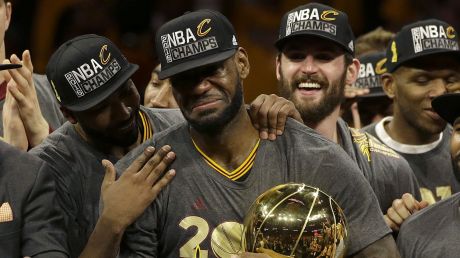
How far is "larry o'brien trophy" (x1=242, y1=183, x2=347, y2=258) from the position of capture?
303 cm

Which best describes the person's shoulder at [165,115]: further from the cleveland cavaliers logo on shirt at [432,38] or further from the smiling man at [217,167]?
the cleveland cavaliers logo on shirt at [432,38]

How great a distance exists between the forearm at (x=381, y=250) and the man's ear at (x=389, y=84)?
5.48 ft

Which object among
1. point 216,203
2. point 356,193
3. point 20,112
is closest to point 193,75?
point 216,203

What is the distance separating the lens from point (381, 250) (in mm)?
3455

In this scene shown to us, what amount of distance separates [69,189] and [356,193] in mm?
1073

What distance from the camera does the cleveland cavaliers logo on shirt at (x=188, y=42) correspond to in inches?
138

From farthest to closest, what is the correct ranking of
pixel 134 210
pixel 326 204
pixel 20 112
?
1. pixel 20 112
2. pixel 134 210
3. pixel 326 204

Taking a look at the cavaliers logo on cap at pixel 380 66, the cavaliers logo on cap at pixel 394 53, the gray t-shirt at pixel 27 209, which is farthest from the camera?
the cavaliers logo on cap at pixel 380 66

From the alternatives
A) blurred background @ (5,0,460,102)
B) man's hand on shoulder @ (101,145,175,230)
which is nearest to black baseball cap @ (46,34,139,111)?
man's hand on shoulder @ (101,145,175,230)

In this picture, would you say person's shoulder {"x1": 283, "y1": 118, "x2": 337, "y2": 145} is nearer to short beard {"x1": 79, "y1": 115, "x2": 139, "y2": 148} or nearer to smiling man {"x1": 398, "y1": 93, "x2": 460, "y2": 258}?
smiling man {"x1": 398, "y1": 93, "x2": 460, "y2": 258}

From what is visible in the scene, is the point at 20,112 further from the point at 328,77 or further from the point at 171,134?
the point at 328,77

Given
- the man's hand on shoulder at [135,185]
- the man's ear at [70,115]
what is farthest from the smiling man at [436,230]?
the man's ear at [70,115]

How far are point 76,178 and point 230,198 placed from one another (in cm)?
71

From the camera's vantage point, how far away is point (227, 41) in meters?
3.57
